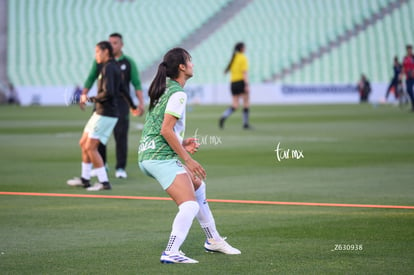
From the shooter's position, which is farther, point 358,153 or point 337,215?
point 358,153

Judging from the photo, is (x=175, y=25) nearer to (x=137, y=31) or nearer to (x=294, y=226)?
(x=137, y=31)

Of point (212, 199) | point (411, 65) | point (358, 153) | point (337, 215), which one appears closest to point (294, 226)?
point (337, 215)

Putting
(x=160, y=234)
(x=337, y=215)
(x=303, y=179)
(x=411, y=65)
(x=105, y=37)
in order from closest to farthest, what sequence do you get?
(x=160, y=234) < (x=337, y=215) < (x=303, y=179) < (x=411, y=65) < (x=105, y=37)

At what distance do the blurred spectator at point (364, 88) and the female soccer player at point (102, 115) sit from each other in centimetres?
3767

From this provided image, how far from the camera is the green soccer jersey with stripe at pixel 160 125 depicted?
7398mm

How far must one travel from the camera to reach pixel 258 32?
56.1 m

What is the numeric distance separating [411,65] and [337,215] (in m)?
25.7

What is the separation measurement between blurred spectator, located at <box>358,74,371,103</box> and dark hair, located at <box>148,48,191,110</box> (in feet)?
140

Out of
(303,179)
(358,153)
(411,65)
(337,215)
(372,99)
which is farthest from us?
(372,99)

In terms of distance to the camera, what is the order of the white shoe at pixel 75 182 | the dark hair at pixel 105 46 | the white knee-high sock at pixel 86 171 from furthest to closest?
1. the white shoe at pixel 75 182
2. the white knee-high sock at pixel 86 171
3. the dark hair at pixel 105 46

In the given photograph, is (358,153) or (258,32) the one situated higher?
(258,32)

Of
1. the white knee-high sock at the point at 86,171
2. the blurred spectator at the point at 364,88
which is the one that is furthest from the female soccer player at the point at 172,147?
the blurred spectator at the point at 364,88

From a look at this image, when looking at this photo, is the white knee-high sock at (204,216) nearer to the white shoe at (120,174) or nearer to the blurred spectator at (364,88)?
the white shoe at (120,174)

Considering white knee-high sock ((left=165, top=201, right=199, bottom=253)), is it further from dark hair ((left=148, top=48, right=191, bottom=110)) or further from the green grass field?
dark hair ((left=148, top=48, right=191, bottom=110))
